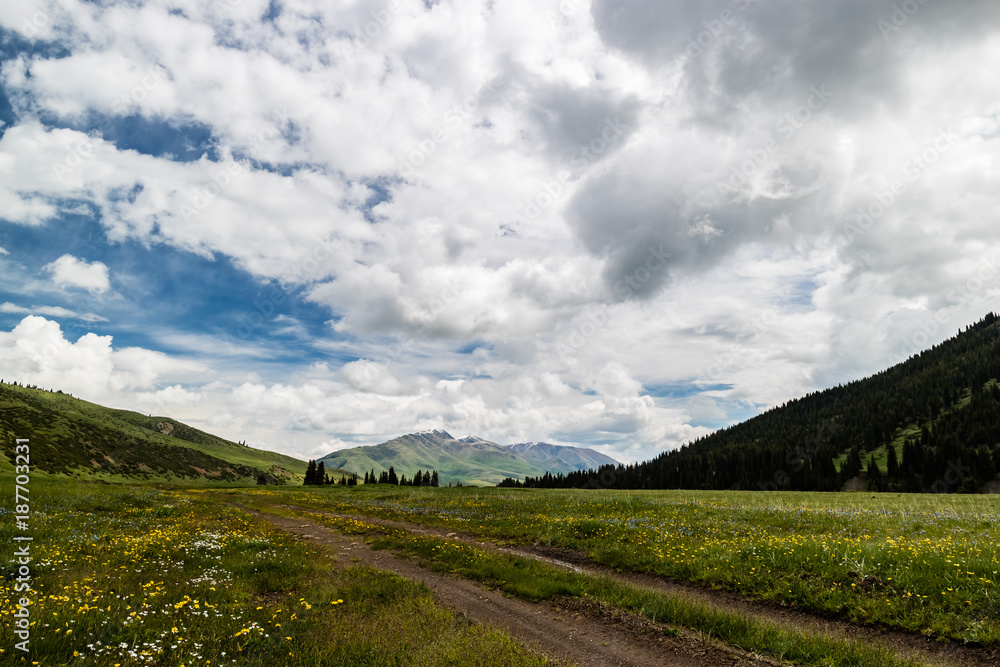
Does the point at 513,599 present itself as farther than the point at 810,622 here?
Yes

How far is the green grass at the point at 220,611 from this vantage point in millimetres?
7312

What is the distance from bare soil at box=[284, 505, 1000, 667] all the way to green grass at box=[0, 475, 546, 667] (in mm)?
6747

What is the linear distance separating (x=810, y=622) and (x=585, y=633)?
219 inches

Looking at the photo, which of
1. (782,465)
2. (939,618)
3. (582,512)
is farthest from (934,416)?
(939,618)

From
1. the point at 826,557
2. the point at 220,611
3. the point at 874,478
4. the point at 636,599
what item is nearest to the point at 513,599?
the point at 636,599

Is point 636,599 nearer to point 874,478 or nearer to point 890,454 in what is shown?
point 874,478

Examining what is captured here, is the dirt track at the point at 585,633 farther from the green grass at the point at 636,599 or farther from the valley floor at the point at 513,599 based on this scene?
the green grass at the point at 636,599

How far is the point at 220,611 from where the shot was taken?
940 centimetres

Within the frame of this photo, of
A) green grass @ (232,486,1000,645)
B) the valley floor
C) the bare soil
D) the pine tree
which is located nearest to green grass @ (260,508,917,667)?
the valley floor

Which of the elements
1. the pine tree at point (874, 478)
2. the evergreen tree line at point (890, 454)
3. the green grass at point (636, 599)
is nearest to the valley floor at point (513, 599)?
the green grass at point (636, 599)

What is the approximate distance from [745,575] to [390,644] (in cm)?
1089

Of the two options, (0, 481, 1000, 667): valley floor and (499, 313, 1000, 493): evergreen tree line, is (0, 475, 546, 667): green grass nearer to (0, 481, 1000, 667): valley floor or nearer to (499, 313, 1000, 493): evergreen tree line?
(0, 481, 1000, 667): valley floor

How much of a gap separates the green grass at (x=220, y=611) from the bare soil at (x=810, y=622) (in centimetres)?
675

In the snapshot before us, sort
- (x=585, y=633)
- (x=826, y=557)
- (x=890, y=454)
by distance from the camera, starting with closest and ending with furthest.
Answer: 1. (x=585, y=633)
2. (x=826, y=557)
3. (x=890, y=454)
